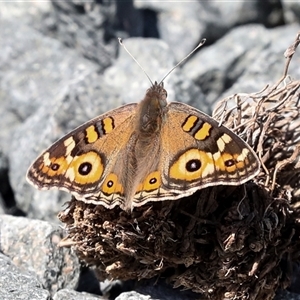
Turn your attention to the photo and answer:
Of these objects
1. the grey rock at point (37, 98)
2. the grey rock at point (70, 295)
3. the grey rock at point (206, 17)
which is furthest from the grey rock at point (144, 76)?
the grey rock at point (70, 295)

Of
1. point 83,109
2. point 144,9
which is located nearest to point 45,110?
point 83,109

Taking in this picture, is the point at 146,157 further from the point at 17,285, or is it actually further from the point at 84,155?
the point at 17,285

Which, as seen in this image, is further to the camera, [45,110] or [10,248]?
[45,110]

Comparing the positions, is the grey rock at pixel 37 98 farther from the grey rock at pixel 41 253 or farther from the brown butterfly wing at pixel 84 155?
the brown butterfly wing at pixel 84 155

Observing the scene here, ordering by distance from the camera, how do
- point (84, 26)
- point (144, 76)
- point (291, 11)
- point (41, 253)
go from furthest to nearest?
point (291, 11)
point (84, 26)
point (144, 76)
point (41, 253)

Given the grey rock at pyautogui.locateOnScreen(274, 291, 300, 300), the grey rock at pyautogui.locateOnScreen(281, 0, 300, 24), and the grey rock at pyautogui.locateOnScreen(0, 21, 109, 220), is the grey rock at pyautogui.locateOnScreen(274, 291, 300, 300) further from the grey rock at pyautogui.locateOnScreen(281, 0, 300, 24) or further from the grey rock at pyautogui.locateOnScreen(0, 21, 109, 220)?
the grey rock at pyautogui.locateOnScreen(281, 0, 300, 24)

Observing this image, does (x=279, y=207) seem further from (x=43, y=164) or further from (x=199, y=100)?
(x=199, y=100)

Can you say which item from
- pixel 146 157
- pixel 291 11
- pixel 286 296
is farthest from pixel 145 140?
pixel 291 11
